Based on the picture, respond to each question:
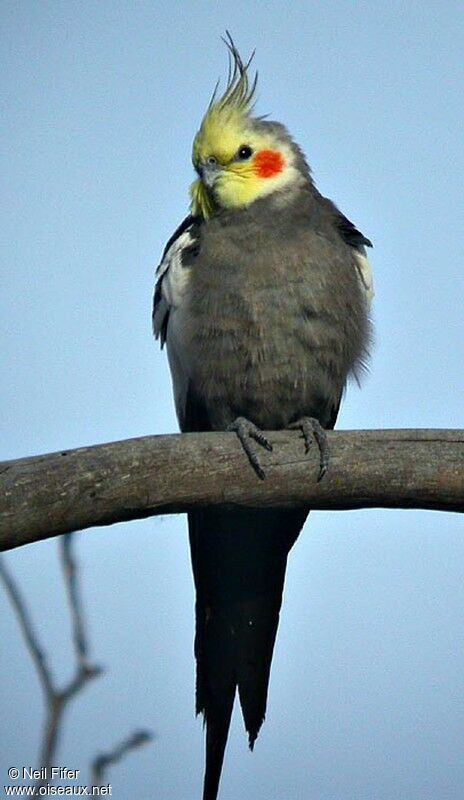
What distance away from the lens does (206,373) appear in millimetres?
4453

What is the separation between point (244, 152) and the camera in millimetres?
4828

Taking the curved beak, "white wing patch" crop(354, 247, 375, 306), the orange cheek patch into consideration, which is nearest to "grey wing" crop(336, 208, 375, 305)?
"white wing patch" crop(354, 247, 375, 306)

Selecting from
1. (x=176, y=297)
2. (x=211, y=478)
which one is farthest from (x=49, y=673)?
(x=176, y=297)

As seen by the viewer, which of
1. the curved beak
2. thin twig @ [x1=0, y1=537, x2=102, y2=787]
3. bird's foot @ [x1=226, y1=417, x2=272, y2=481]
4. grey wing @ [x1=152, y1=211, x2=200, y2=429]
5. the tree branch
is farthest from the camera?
the curved beak

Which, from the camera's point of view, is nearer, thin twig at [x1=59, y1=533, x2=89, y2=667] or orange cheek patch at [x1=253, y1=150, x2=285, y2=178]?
thin twig at [x1=59, y1=533, x2=89, y2=667]

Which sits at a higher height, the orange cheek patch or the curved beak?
the orange cheek patch

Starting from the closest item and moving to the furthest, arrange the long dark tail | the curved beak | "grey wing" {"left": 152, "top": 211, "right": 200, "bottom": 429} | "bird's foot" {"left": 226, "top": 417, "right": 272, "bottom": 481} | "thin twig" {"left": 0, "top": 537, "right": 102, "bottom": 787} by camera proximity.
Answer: "thin twig" {"left": 0, "top": 537, "right": 102, "bottom": 787} → "bird's foot" {"left": 226, "top": 417, "right": 272, "bottom": 481} → the long dark tail → "grey wing" {"left": 152, "top": 211, "right": 200, "bottom": 429} → the curved beak

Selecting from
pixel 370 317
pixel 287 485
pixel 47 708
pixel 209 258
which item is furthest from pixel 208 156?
pixel 47 708

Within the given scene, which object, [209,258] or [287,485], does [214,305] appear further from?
[287,485]

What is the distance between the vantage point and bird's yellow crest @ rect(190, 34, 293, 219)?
4734 mm

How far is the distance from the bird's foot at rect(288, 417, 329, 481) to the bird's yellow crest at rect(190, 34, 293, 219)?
1.07 meters

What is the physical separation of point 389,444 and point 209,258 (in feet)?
4.06

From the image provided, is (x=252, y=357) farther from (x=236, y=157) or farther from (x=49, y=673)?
(x=49, y=673)

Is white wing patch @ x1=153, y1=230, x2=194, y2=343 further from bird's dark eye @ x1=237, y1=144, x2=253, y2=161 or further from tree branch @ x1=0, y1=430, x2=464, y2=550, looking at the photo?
tree branch @ x1=0, y1=430, x2=464, y2=550
